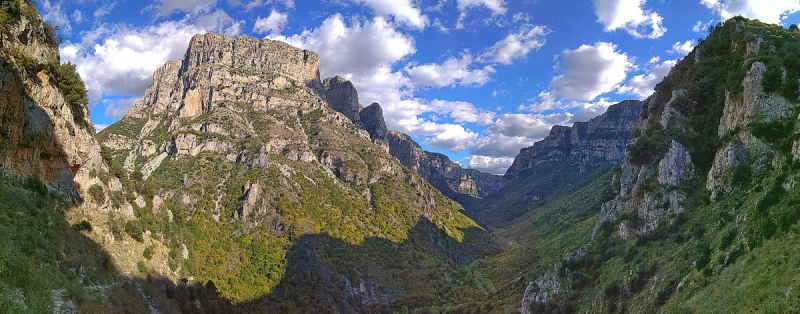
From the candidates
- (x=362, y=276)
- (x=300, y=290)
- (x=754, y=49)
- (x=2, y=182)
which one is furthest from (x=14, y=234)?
(x=362, y=276)

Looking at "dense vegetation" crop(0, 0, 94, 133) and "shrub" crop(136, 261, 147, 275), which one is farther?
"shrub" crop(136, 261, 147, 275)

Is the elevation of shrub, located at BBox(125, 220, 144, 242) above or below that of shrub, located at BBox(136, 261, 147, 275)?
above

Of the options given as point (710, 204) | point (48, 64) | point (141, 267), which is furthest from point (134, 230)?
point (710, 204)

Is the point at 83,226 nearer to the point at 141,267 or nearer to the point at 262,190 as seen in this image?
the point at 141,267

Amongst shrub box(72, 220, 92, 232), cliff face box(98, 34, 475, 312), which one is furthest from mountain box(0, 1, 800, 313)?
cliff face box(98, 34, 475, 312)

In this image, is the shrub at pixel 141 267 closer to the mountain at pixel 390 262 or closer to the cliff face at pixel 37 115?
the mountain at pixel 390 262

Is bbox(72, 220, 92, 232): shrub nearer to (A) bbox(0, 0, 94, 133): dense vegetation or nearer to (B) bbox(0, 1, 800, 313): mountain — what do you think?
(B) bbox(0, 1, 800, 313): mountain

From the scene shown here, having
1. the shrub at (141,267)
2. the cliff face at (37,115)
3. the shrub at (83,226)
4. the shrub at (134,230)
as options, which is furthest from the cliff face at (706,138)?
the shrub at (134,230)
